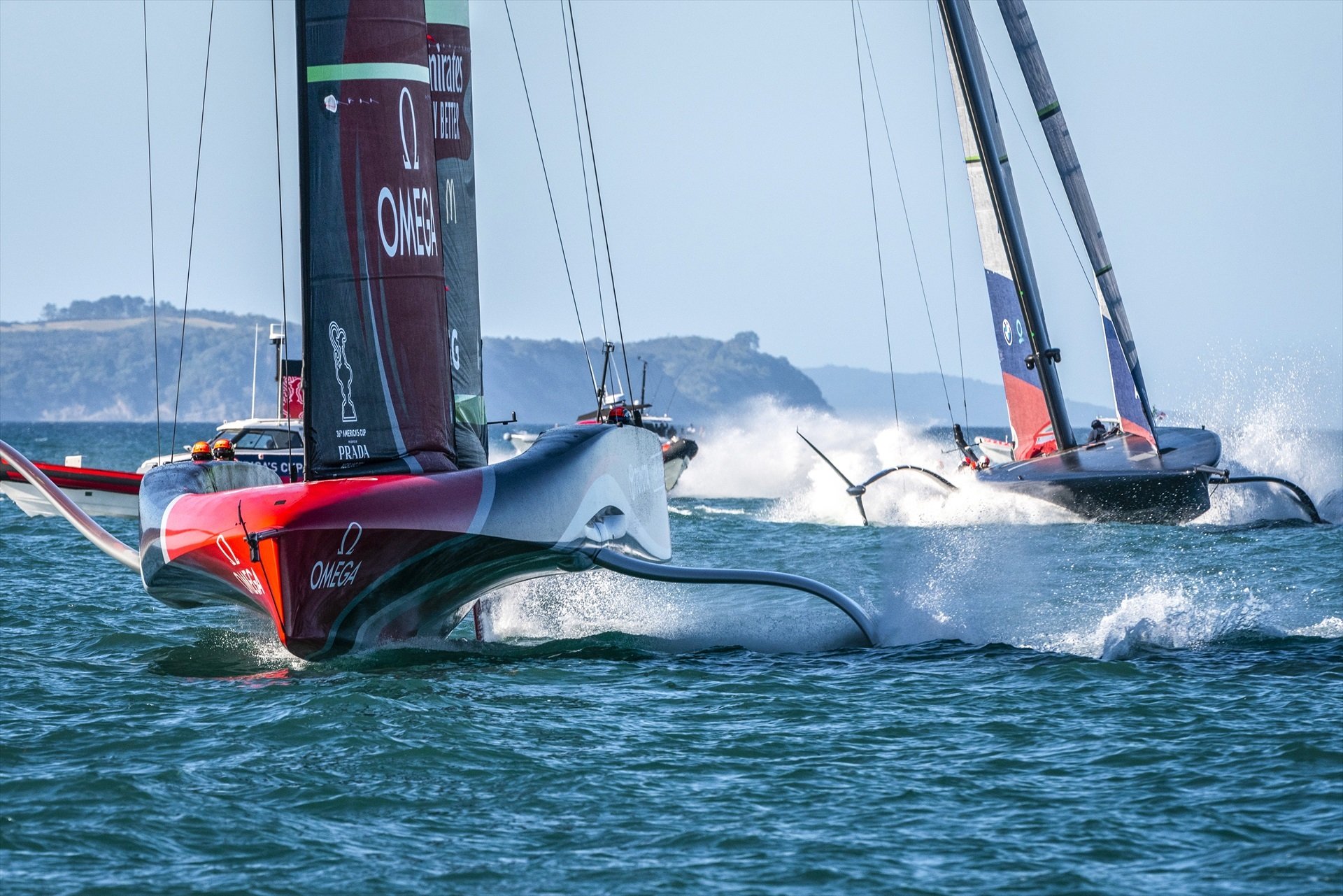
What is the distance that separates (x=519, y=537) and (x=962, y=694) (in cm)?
287

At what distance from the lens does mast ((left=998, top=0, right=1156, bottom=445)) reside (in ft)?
71.7

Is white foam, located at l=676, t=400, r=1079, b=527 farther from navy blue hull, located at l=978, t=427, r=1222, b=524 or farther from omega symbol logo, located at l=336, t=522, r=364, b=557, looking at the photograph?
omega symbol logo, located at l=336, t=522, r=364, b=557

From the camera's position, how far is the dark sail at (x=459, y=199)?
12062 millimetres

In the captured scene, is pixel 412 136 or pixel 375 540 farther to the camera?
pixel 412 136

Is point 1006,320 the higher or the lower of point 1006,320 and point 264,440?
the higher

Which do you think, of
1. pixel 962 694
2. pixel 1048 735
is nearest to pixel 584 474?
pixel 962 694

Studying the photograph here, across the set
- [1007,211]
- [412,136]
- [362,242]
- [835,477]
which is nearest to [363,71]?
[412,136]

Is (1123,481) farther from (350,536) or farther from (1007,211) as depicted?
(350,536)

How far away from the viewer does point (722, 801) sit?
274 inches

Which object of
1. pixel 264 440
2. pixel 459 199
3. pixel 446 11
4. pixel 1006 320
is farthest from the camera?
pixel 1006 320

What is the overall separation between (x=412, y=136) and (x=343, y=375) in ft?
5.48

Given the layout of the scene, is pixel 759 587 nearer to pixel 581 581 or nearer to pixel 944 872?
pixel 581 581

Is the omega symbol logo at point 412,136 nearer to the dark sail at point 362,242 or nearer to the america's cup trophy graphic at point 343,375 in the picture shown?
the dark sail at point 362,242

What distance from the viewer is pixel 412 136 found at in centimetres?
1012
